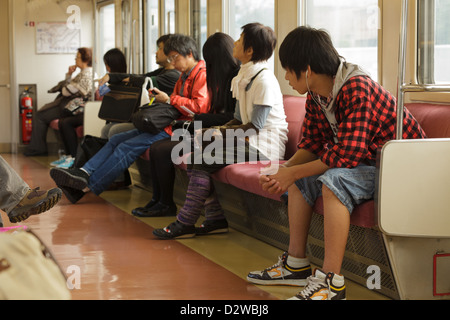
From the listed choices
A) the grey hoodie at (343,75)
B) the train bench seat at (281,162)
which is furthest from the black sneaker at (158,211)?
the grey hoodie at (343,75)

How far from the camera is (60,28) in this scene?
9828 mm

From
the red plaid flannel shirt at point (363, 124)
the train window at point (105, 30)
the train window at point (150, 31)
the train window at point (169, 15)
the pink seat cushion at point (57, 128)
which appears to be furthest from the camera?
the train window at point (105, 30)

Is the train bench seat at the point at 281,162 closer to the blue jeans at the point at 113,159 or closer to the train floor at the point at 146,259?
the train floor at the point at 146,259

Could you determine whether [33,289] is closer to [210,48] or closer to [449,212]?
[449,212]

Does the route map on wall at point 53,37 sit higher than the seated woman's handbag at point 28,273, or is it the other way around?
the route map on wall at point 53,37

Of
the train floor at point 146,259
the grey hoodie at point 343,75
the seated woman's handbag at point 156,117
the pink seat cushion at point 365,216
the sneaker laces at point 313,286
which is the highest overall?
the grey hoodie at point 343,75

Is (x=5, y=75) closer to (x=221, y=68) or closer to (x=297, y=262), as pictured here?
(x=221, y=68)

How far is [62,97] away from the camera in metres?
9.03

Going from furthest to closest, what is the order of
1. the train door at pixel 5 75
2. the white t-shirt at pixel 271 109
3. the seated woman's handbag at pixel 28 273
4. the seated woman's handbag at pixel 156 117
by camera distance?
the train door at pixel 5 75
the seated woman's handbag at pixel 156 117
the white t-shirt at pixel 271 109
the seated woman's handbag at pixel 28 273

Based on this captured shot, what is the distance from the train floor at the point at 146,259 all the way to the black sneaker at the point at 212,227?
2.3 inches

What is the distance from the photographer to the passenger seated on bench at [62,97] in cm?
846

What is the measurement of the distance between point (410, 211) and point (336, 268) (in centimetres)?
37

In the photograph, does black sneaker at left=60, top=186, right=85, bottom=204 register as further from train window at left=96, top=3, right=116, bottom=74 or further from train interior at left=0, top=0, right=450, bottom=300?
train window at left=96, top=3, right=116, bottom=74
